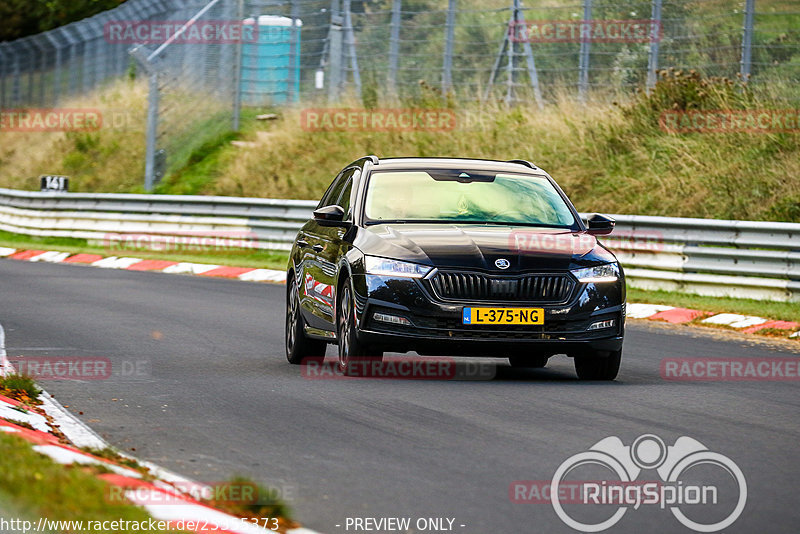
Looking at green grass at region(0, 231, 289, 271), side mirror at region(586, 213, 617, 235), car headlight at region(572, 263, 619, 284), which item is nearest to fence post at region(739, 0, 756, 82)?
green grass at region(0, 231, 289, 271)

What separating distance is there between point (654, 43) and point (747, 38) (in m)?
2.14

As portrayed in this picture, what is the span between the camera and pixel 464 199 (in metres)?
11.5

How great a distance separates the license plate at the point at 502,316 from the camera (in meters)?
10.2

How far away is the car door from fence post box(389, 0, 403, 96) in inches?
751

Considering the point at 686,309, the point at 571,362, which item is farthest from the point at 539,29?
the point at 571,362

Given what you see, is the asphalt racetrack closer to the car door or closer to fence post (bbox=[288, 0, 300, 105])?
the car door

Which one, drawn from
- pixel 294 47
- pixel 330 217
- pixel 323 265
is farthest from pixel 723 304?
pixel 294 47

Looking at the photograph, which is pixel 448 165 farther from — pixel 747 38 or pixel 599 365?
pixel 747 38

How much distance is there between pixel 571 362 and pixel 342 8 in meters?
21.8

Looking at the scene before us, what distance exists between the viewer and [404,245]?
10469mm

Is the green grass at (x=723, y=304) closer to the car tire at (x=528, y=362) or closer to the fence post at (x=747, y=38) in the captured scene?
the car tire at (x=528, y=362)

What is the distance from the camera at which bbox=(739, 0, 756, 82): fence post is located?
79.6ft

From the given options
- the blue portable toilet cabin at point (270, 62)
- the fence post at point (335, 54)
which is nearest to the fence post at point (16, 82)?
the blue portable toilet cabin at point (270, 62)

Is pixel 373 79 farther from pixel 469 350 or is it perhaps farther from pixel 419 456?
pixel 419 456
